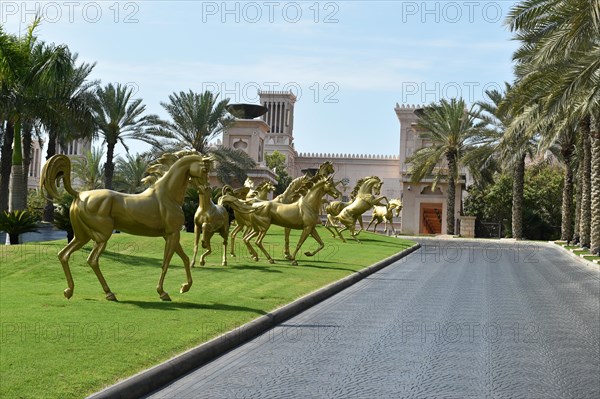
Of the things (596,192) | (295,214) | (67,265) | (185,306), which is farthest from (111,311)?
(596,192)

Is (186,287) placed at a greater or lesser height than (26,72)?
lesser

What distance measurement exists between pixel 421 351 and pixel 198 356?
2.50 m

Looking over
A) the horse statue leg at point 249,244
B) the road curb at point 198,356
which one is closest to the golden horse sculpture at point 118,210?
the road curb at point 198,356

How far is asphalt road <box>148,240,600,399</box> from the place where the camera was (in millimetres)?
7375

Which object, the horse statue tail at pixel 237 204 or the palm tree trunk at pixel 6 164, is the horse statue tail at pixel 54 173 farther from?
the palm tree trunk at pixel 6 164

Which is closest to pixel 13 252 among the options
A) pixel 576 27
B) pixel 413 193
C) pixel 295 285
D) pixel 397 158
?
pixel 295 285

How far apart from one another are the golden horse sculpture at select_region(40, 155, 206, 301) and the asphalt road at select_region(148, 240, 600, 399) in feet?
7.19

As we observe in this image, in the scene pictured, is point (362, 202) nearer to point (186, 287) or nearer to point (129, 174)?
point (186, 287)

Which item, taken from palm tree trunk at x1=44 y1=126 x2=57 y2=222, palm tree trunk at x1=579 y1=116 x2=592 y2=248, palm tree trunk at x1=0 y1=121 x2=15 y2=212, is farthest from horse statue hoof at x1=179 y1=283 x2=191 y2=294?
palm tree trunk at x1=44 y1=126 x2=57 y2=222

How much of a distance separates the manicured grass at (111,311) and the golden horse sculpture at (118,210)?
2.11 ft

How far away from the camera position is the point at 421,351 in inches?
369

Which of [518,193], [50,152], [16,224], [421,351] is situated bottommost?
[421,351]

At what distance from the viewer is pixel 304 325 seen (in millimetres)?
11484

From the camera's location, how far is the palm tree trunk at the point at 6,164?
36.0 meters
